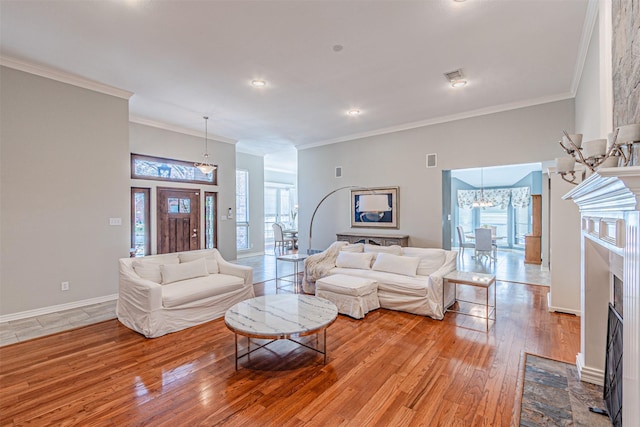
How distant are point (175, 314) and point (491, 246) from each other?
7.29 meters

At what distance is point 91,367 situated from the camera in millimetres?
2699

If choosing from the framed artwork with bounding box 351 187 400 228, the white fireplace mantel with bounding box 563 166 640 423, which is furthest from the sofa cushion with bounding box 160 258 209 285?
the white fireplace mantel with bounding box 563 166 640 423

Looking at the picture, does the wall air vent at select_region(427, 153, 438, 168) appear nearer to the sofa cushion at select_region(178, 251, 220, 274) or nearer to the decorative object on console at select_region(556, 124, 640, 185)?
the decorative object on console at select_region(556, 124, 640, 185)

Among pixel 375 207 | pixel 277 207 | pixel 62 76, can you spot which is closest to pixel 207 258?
pixel 62 76

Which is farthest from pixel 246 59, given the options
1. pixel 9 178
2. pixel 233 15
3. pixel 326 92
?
Answer: pixel 9 178

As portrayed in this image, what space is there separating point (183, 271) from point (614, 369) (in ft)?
→ 14.3

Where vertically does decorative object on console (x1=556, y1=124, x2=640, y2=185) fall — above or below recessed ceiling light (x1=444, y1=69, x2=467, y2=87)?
below

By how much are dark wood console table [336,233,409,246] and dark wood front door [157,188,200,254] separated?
3.39 meters

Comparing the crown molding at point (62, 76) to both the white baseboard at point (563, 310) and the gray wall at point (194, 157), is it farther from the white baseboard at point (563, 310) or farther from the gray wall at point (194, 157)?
the white baseboard at point (563, 310)

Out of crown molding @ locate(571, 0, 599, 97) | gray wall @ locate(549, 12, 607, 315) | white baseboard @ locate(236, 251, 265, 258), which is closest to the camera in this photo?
A: crown molding @ locate(571, 0, 599, 97)

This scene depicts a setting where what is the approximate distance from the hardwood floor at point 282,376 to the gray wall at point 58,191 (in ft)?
3.64

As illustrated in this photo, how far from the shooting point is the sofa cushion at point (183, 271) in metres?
3.95

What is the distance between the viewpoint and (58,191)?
4.12 metres

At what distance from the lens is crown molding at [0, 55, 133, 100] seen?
373cm
